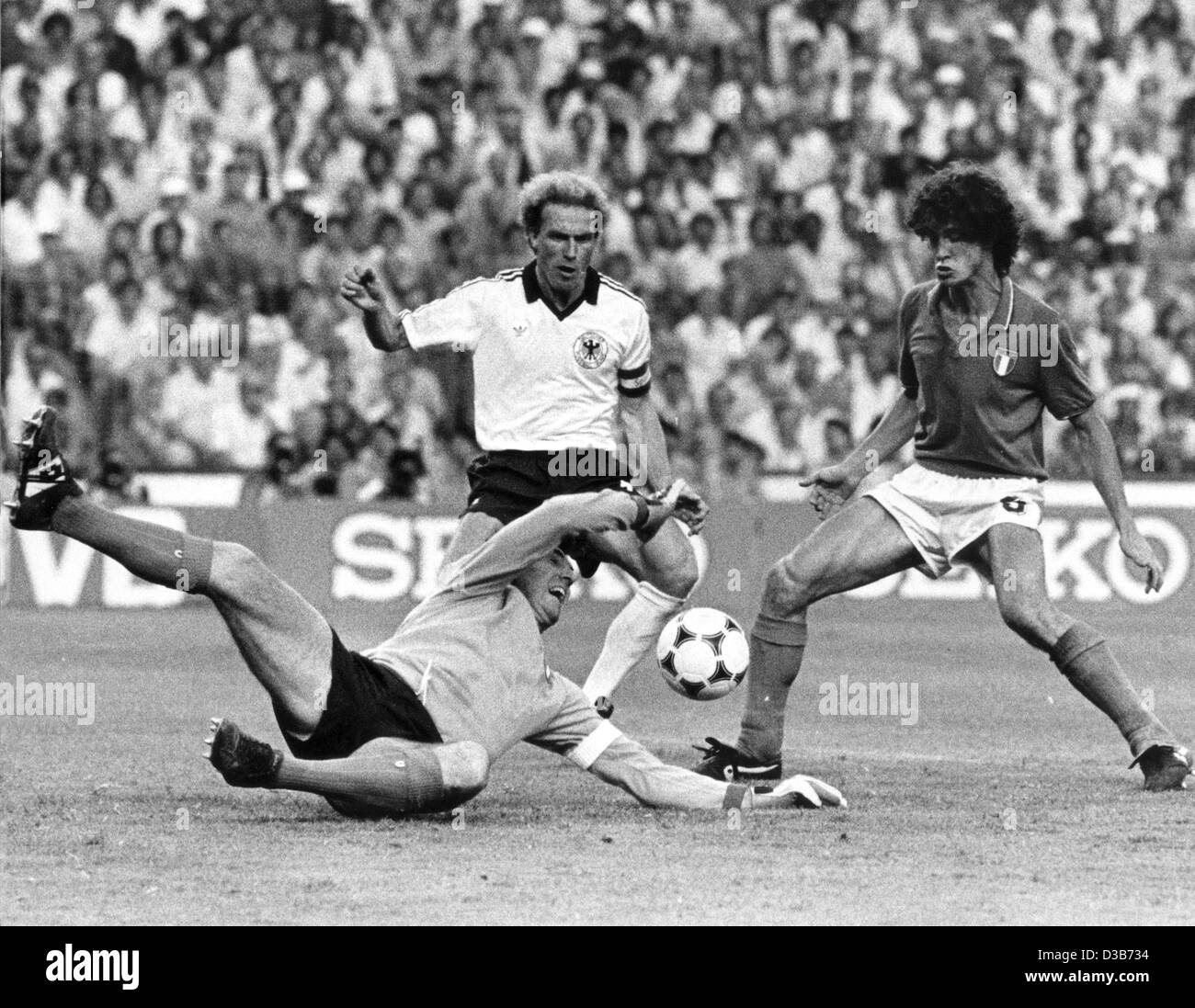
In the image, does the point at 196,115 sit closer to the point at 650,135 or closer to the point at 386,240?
the point at 386,240

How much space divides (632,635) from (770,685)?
106 centimetres

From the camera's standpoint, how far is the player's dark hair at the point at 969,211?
832 centimetres

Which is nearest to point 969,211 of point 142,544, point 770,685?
point 770,685

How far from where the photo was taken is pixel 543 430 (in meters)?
8.77

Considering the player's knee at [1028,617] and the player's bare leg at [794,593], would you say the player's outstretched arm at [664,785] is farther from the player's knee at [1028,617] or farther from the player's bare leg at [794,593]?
the player's knee at [1028,617]

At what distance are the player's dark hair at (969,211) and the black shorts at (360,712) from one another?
2.75m

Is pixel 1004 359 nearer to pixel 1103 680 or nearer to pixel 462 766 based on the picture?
pixel 1103 680

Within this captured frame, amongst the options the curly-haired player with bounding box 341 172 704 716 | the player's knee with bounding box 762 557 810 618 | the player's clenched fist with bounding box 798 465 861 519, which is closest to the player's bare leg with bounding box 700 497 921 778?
the player's knee with bounding box 762 557 810 618

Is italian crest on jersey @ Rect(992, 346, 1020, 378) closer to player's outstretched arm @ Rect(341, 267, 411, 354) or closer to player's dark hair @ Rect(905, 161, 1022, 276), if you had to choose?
player's dark hair @ Rect(905, 161, 1022, 276)

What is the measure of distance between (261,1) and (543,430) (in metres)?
9.79

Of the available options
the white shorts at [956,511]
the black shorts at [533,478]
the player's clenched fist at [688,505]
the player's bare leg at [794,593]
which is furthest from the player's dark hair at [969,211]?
the player's clenched fist at [688,505]

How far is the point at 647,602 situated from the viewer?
926cm

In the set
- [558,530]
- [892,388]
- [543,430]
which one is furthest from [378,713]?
[892,388]

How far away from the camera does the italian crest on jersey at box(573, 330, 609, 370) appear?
877 cm
